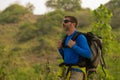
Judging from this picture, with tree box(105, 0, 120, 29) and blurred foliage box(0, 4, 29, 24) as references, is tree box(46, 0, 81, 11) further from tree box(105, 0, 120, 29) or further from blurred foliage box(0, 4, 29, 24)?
tree box(105, 0, 120, 29)

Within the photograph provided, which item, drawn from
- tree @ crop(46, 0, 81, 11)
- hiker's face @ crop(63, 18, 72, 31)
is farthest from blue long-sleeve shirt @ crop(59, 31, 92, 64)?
tree @ crop(46, 0, 81, 11)

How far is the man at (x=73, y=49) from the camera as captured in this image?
17.5 feet

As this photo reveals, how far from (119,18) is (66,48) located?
2950cm

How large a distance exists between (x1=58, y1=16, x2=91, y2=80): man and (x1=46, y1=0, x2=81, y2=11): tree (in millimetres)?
38705

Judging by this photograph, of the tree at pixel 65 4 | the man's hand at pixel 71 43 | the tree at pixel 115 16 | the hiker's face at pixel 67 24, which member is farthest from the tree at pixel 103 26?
the tree at pixel 65 4

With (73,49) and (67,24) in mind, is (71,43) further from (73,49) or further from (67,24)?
(67,24)

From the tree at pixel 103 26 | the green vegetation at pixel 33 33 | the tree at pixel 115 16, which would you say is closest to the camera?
the tree at pixel 103 26

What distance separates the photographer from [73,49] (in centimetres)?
538

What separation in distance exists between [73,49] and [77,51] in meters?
0.08

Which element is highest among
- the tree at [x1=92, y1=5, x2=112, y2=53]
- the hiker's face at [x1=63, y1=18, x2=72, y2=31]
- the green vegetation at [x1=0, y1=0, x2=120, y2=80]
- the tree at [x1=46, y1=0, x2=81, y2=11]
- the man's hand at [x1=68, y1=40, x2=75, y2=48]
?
the hiker's face at [x1=63, y1=18, x2=72, y2=31]

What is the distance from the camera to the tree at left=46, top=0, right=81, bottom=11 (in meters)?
44.4

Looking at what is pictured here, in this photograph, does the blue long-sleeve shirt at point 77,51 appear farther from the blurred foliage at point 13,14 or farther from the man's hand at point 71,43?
the blurred foliage at point 13,14

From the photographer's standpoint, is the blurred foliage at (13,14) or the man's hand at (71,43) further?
the blurred foliage at (13,14)

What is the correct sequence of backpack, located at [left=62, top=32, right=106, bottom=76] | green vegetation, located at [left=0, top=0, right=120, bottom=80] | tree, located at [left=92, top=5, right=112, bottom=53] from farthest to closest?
green vegetation, located at [left=0, top=0, right=120, bottom=80], tree, located at [left=92, top=5, right=112, bottom=53], backpack, located at [left=62, top=32, right=106, bottom=76]
